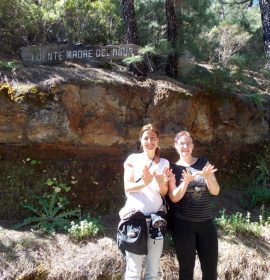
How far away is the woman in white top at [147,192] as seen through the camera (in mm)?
3684

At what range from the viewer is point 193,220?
3809 mm

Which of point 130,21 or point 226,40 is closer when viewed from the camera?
point 130,21

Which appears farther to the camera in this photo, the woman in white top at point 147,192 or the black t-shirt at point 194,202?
the black t-shirt at point 194,202

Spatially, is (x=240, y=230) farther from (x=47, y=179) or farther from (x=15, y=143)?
(x=15, y=143)

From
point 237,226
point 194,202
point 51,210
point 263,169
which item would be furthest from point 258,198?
point 51,210

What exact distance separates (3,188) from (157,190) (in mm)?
3076

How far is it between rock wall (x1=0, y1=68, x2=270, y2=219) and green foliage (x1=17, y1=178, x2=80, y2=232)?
0.33 metres

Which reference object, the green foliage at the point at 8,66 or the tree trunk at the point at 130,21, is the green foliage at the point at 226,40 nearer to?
the tree trunk at the point at 130,21

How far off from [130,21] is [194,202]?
474cm

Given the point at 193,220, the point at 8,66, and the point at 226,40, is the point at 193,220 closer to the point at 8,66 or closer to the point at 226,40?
the point at 8,66

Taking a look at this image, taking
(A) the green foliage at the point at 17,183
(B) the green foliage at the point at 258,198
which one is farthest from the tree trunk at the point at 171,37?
(A) the green foliage at the point at 17,183

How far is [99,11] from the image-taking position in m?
8.15

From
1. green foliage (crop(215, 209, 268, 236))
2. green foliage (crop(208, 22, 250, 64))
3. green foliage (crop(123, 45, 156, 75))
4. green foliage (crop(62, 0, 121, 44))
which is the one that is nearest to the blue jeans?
green foliage (crop(215, 209, 268, 236))

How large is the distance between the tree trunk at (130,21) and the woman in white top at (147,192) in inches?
160
